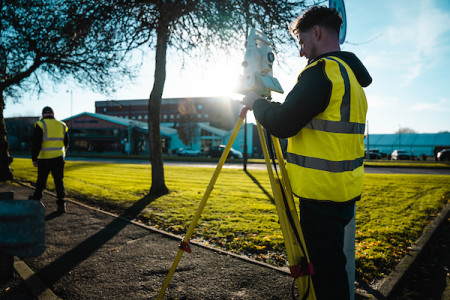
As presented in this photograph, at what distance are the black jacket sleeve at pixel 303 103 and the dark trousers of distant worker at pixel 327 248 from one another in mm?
473

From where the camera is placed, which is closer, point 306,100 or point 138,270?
point 306,100

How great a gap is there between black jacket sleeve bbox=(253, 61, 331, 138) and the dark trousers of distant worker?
47 centimetres

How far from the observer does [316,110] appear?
1.54 metres

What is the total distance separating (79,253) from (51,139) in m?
2.91

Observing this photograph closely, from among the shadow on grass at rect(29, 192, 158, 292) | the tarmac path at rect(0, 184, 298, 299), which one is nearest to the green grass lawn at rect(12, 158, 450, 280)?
the tarmac path at rect(0, 184, 298, 299)

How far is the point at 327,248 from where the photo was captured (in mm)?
1565

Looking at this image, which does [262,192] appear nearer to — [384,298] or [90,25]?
[384,298]

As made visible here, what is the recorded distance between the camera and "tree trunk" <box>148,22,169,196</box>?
759 cm

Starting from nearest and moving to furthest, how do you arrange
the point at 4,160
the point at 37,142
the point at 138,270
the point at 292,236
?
the point at 292,236 < the point at 138,270 < the point at 37,142 < the point at 4,160

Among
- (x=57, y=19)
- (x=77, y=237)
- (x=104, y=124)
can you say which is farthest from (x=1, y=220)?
(x=104, y=124)

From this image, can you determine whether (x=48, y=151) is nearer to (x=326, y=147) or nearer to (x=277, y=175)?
(x=277, y=175)

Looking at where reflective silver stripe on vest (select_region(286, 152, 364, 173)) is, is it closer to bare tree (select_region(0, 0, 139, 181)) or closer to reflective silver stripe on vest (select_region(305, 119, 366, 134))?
reflective silver stripe on vest (select_region(305, 119, 366, 134))

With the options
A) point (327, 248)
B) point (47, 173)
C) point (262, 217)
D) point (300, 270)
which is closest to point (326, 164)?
point (327, 248)

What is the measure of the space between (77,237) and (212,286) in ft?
8.32
